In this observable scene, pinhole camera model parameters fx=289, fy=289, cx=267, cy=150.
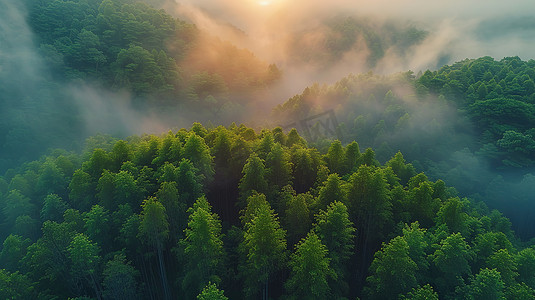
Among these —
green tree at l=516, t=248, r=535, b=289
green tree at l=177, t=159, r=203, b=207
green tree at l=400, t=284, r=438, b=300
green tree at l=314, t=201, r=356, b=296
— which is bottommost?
green tree at l=516, t=248, r=535, b=289

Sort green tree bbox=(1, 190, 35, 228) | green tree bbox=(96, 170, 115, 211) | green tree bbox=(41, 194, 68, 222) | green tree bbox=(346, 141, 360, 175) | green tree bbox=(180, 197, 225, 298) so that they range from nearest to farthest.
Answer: green tree bbox=(180, 197, 225, 298)
green tree bbox=(96, 170, 115, 211)
green tree bbox=(41, 194, 68, 222)
green tree bbox=(1, 190, 35, 228)
green tree bbox=(346, 141, 360, 175)

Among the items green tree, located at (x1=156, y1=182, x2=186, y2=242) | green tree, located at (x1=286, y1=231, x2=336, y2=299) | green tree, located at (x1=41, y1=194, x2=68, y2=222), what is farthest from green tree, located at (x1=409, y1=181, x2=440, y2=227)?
green tree, located at (x1=41, y1=194, x2=68, y2=222)

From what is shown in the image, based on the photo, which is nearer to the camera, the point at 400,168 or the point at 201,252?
the point at 201,252

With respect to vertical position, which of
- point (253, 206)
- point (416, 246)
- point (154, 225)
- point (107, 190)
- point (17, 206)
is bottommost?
point (416, 246)

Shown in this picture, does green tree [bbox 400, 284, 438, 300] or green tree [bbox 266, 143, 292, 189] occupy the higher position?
green tree [bbox 266, 143, 292, 189]

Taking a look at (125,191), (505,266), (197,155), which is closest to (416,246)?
(505,266)

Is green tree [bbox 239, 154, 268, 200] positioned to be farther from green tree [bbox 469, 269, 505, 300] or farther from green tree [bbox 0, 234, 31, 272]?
green tree [bbox 0, 234, 31, 272]

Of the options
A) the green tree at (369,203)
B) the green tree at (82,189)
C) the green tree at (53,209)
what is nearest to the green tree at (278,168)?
the green tree at (369,203)

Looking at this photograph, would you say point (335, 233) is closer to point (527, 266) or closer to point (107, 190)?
point (527, 266)
